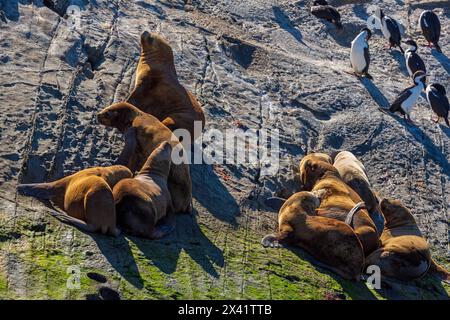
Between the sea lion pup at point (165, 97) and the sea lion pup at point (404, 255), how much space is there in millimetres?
2464

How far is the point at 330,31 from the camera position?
58.3 feet

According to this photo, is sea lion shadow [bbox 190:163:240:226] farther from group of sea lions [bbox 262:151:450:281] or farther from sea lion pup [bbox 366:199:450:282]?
sea lion pup [bbox 366:199:450:282]

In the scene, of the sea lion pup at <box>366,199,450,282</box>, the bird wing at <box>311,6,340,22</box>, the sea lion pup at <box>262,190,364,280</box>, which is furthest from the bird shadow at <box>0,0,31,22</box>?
the bird wing at <box>311,6,340,22</box>

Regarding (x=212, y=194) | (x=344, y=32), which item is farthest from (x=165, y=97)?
(x=344, y=32)

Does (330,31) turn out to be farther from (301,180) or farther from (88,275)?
(88,275)

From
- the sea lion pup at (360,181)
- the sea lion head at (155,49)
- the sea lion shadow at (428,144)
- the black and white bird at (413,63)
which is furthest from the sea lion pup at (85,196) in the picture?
the black and white bird at (413,63)

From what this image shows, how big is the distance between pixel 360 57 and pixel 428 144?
2403mm

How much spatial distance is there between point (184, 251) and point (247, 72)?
5.52 meters

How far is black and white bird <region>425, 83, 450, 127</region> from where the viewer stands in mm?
15430

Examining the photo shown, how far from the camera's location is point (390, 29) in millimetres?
17859

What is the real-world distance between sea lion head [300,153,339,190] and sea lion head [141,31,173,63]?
6.62 ft

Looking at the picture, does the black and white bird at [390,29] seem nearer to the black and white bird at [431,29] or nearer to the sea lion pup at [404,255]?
the black and white bird at [431,29]

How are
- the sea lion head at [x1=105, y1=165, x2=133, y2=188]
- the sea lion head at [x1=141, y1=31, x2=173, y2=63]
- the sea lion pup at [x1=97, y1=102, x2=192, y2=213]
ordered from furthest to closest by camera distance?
the sea lion head at [x1=141, y1=31, x2=173, y2=63] < the sea lion pup at [x1=97, y1=102, x2=192, y2=213] < the sea lion head at [x1=105, y1=165, x2=133, y2=188]

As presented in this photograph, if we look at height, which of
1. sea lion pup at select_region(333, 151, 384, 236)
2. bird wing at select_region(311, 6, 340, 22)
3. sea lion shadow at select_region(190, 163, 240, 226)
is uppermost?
sea lion shadow at select_region(190, 163, 240, 226)
